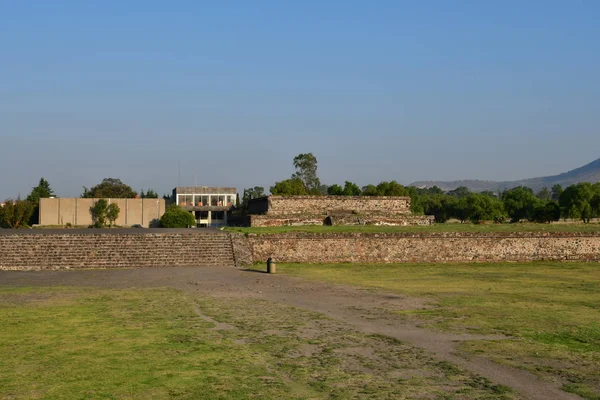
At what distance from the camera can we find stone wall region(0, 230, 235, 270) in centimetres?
2655

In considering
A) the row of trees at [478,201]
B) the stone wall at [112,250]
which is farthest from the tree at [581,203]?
the stone wall at [112,250]

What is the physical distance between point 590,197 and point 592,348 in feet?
202

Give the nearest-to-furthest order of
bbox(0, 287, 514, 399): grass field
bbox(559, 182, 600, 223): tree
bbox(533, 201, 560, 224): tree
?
bbox(0, 287, 514, 399): grass field, bbox(559, 182, 600, 223): tree, bbox(533, 201, 560, 224): tree

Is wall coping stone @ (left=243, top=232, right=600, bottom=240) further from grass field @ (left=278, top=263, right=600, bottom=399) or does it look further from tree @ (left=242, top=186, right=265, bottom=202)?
tree @ (left=242, top=186, right=265, bottom=202)

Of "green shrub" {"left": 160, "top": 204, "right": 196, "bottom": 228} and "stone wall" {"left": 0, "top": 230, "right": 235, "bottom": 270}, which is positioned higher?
"green shrub" {"left": 160, "top": 204, "right": 196, "bottom": 228}

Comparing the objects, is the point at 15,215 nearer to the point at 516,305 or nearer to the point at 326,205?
the point at 326,205

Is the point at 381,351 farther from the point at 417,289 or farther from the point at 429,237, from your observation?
the point at 429,237

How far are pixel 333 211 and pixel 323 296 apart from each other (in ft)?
74.8

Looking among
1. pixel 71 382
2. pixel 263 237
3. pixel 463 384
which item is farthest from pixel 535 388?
pixel 263 237

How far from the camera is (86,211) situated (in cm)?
5191

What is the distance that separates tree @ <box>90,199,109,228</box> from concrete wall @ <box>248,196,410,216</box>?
1502cm

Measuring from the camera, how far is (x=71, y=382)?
28.1ft

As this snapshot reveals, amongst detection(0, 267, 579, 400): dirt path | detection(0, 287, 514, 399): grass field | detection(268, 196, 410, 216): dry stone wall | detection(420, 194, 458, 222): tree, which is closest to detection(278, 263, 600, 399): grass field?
detection(0, 267, 579, 400): dirt path

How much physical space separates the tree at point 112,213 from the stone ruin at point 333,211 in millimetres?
13975
